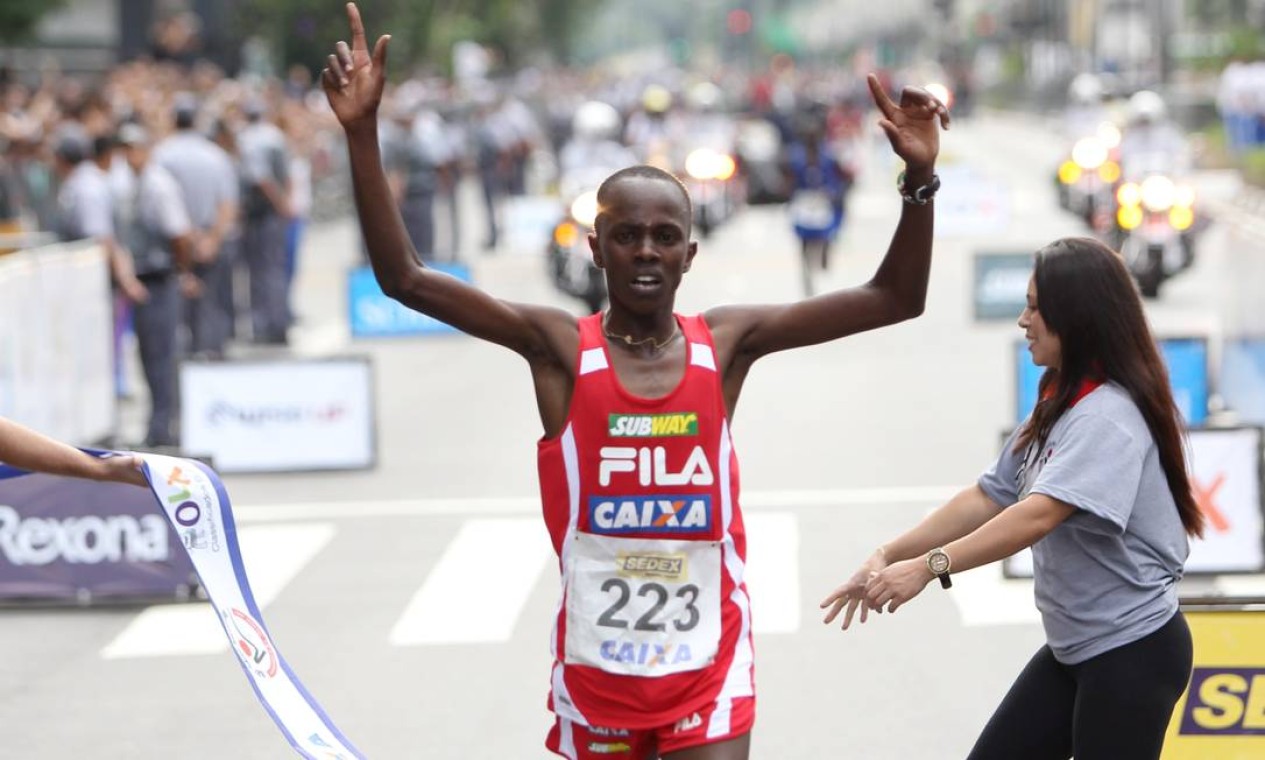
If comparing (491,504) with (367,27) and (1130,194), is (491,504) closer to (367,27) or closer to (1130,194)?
(1130,194)

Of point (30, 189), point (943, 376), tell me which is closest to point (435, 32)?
point (30, 189)

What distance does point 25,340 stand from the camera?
1395 cm

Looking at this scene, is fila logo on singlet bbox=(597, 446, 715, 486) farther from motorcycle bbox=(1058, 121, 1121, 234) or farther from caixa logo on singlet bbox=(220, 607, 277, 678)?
motorcycle bbox=(1058, 121, 1121, 234)

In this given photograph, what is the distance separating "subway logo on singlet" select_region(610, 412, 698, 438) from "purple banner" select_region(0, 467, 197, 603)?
6.20 m

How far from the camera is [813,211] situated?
22.4 m

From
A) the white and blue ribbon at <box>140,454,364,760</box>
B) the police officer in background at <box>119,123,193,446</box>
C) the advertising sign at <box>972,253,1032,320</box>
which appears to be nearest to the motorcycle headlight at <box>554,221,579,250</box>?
the advertising sign at <box>972,253,1032,320</box>

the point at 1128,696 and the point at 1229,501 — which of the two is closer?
the point at 1128,696

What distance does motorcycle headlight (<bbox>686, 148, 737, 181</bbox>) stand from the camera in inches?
1288

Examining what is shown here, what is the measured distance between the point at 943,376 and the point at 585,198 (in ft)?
17.8

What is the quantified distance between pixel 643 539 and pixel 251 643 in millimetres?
1299

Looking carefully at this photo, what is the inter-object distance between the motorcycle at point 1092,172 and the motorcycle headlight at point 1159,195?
9.56ft

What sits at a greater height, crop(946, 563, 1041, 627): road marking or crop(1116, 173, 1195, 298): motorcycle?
crop(1116, 173, 1195, 298): motorcycle

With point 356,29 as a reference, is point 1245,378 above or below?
below

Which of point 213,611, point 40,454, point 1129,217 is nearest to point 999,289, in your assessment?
point 1129,217
